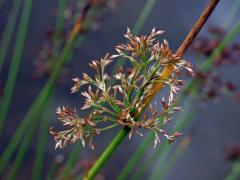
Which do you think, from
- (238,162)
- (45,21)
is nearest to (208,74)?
(238,162)

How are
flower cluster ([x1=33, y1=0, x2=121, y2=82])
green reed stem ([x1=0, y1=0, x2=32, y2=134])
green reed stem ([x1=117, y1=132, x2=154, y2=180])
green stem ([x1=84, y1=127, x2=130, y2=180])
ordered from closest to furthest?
1. green stem ([x1=84, y1=127, x2=130, y2=180])
2. flower cluster ([x1=33, y1=0, x2=121, y2=82])
3. green reed stem ([x1=117, y1=132, x2=154, y2=180])
4. green reed stem ([x1=0, y1=0, x2=32, y2=134])

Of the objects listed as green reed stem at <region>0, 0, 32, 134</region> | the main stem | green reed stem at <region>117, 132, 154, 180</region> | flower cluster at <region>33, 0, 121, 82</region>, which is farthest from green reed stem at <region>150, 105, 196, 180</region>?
the main stem

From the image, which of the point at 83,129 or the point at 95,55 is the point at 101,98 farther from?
the point at 95,55

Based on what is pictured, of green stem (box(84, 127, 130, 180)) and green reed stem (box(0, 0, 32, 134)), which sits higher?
green stem (box(84, 127, 130, 180))

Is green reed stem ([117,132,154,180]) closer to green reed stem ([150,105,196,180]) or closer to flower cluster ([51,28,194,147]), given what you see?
green reed stem ([150,105,196,180])

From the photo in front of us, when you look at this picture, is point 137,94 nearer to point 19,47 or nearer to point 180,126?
point 180,126

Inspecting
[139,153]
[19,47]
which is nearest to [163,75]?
[139,153]

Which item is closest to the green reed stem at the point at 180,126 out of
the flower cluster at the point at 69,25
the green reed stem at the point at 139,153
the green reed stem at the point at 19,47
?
the green reed stem at the point at 139,153

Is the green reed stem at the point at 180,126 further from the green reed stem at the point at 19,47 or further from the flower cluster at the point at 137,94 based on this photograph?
the flower cluster at the point at 137,94

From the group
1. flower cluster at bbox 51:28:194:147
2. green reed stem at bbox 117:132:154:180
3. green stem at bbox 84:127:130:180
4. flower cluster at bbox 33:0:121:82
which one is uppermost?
flower cluster at bbox 51:28:194:147
